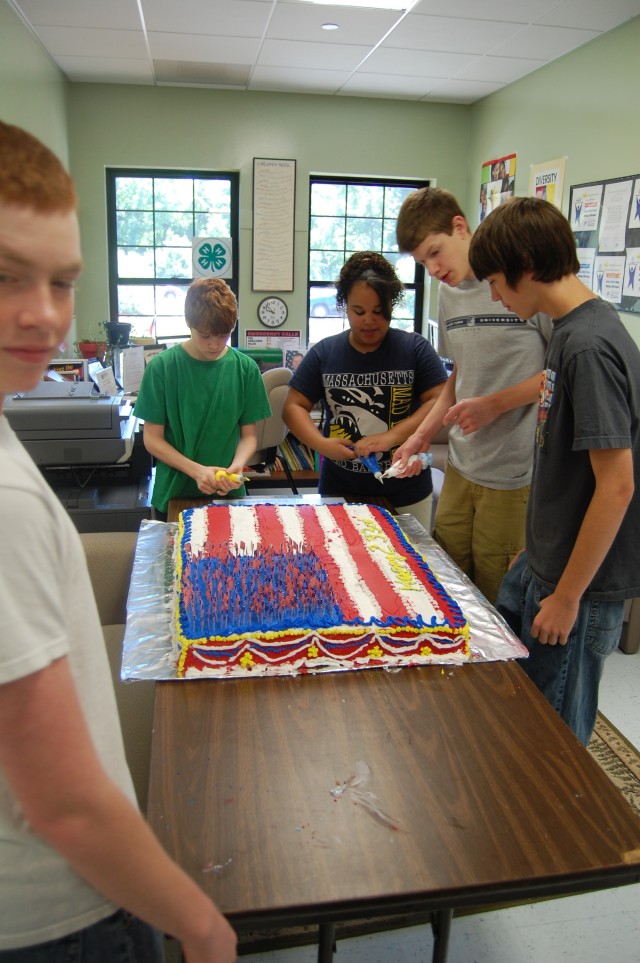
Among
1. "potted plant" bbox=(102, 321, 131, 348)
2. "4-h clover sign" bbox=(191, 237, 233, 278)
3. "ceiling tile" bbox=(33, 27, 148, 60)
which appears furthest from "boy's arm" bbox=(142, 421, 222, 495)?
"4-h clover sign" bbox=(191, 237, 233, 278)

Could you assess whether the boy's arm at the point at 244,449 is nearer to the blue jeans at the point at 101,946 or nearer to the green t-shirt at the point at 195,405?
the green t-shirt at the point at 195,405

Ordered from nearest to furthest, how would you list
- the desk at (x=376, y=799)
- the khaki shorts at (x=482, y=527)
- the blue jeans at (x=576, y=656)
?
the desk at (x=376, y=799), the blue jeans at (x=576, y=656), the khaki shorts at (x=482, y=527)

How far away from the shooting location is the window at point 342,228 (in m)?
5.30

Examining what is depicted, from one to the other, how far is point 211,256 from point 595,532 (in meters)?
4.42

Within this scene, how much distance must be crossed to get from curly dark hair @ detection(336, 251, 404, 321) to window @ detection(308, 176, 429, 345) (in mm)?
3119

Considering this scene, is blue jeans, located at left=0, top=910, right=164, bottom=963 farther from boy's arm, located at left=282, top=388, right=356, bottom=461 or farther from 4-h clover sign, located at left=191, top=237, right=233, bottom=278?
4-h clover sign, located at left=191, top=237, right=233, bottom=278

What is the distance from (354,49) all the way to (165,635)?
379cm

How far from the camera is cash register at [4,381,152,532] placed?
7.80ft

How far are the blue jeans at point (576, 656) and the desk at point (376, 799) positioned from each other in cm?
25

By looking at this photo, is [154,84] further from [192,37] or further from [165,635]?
[165,635]

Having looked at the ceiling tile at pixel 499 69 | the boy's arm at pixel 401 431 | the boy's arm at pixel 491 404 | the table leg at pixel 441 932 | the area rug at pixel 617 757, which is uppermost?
the ceiling tile at pixel 499 69

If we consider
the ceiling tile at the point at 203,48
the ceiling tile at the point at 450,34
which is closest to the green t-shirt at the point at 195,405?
the ceiling tile at the point at 450,34

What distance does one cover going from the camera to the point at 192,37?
3.85m

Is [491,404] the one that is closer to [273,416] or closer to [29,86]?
[273,416]
